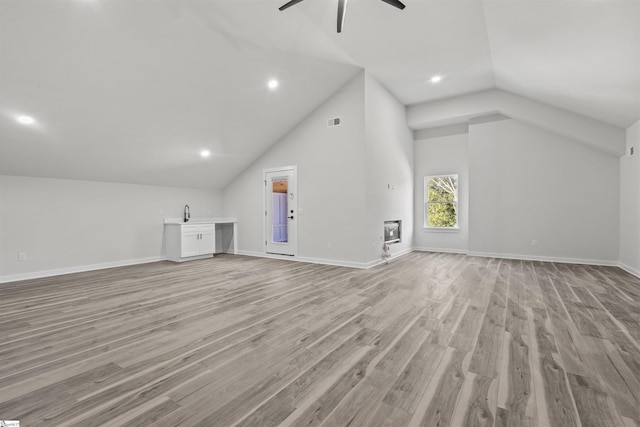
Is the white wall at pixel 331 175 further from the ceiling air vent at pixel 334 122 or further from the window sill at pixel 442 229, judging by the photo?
the window sill at pixel 442 229

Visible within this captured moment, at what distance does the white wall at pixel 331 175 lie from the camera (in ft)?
18.6

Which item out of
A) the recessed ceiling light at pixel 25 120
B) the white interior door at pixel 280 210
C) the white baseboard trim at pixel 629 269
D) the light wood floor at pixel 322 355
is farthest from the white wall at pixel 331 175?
the white baseboard trim at pixel 629 269

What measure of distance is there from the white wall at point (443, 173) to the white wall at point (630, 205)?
9.03 feet

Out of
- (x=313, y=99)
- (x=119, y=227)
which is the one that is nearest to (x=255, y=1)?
(x=313, y=99)

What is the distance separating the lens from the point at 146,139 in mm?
5219

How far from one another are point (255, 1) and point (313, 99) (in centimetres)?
240

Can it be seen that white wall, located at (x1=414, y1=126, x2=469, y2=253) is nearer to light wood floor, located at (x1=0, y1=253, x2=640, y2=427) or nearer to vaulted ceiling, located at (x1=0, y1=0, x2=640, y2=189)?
vaulted ceiling, located at (x1=0, y1=0, x2=640, y2=189)

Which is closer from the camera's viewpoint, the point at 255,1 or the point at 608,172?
the point at 255,1

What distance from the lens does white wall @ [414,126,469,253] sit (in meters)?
7.61

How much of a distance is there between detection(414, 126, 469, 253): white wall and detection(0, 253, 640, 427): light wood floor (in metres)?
3.45

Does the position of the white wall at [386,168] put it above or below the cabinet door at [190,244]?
above

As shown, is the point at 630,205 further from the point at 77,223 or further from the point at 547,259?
the point at 77,223

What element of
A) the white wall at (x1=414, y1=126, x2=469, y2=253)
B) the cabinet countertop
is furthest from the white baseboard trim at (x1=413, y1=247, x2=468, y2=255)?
the cabinet countertop

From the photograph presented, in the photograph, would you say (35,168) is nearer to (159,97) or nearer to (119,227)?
(119,227)
